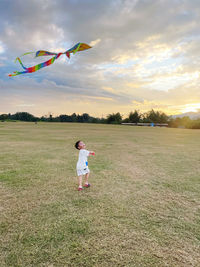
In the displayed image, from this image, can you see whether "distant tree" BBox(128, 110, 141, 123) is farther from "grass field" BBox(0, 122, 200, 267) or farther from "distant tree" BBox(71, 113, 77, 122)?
"grass field" BBox(0, 122, 200, 267)

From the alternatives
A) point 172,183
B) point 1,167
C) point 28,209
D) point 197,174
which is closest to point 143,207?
point 172,183

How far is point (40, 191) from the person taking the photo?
4.56 meters

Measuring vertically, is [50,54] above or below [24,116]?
below

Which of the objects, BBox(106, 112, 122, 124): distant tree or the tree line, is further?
BBox(106, 112, 122, 124): distant tree

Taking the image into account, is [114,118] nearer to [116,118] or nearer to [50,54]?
[116,118]

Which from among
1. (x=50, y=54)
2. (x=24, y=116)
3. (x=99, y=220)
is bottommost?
(x=99, y=220)

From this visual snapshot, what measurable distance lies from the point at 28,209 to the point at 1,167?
4.01m

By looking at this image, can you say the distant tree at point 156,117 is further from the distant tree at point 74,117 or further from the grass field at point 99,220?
the grass field at point 99,220

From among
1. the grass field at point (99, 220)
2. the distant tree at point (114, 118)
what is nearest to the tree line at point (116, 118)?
the distant tree at point (114, 118)

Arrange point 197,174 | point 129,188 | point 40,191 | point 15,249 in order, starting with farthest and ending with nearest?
point 197,174 → point 129,188 → point 40,191 → point 15,249

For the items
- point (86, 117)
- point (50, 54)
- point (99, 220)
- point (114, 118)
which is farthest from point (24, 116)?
point (99, 220)

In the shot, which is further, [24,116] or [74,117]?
[74,117]

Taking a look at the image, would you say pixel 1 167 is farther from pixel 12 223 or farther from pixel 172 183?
pixel 172 183

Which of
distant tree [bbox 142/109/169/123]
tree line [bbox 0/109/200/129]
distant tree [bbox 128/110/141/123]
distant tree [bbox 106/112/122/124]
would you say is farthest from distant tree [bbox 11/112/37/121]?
distant tree [bbox 142/109/169/123]
